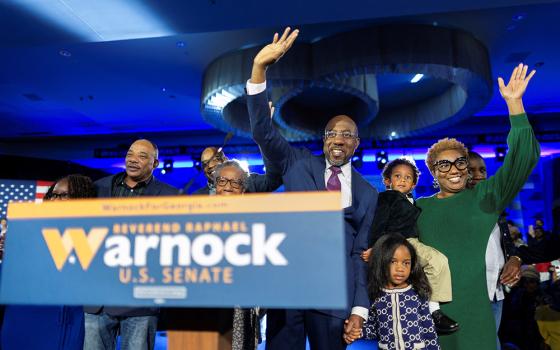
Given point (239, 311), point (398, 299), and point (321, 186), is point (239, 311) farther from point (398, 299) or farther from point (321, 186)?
point (398, 299)

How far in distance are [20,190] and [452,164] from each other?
36.6ft

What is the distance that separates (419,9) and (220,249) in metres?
4.03

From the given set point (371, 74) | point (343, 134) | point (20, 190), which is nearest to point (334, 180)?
point (343, 134)

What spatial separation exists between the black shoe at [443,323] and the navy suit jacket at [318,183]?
438mm

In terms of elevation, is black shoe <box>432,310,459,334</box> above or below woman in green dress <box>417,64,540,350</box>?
below

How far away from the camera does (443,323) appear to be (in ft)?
5.80

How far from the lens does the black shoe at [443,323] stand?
1.72 meters

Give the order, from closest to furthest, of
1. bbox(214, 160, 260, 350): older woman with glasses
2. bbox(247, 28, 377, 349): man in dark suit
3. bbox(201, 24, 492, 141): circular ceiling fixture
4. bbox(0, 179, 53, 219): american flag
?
bbox(247, 28, 377, 349): man in dark suit
bbox(214, 160, 260, 350): older woman with glasses
bbox(201, 24, 492, 141): circular ceiling fixture
bbox(0, 179, 53, 219): american flag

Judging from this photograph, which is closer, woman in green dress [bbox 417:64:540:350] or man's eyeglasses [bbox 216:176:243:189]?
woman in green dress [bbox 417:64:540:350]

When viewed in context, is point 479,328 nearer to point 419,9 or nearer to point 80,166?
point 419,9

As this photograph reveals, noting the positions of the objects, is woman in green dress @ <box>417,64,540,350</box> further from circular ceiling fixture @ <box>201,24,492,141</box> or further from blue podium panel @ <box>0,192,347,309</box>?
circular ceiling fixture @ <box>201,24,492,141</box>

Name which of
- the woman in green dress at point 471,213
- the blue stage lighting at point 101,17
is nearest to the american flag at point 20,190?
the blue stage lighting at point 101,17

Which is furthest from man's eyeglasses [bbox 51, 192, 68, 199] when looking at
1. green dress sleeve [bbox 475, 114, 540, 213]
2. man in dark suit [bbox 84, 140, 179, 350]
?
green dress sleeve [bbox 475, 114, 540, 213]

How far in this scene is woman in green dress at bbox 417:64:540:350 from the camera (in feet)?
5.38
